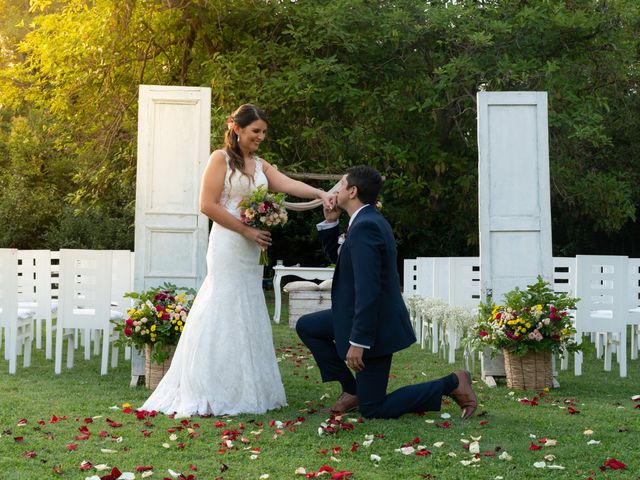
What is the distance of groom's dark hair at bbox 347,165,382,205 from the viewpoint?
4.92 meters

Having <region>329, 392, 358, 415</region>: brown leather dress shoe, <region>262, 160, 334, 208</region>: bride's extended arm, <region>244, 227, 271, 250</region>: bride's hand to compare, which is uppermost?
<region>262, 160, 334, 208</region>: bride's extended arm

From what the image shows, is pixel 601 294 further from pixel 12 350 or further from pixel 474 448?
pixel 12 350

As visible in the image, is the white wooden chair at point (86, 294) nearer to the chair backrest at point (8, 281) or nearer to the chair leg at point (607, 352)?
the chair backrest at point (8, 281)

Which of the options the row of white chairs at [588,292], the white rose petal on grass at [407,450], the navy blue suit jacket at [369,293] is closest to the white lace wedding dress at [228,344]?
the navy blue suit jacket at [369,293]

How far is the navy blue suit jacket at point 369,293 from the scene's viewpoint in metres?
4.69

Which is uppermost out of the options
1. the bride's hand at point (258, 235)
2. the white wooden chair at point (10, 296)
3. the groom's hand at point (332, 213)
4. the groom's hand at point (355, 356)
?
the groom's hand at point (332, 213)

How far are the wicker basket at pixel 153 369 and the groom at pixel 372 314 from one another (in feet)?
5.67

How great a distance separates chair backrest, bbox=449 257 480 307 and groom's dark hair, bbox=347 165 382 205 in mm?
3442

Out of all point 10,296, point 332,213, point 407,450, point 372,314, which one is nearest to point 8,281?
point 10,296

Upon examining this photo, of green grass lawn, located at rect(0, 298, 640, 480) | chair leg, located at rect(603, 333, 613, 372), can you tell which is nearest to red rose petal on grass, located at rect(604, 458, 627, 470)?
green grass lawn, located at rect(0, 298, 640, 480)

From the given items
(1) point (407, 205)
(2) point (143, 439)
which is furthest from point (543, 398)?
(1) point (407, 205)

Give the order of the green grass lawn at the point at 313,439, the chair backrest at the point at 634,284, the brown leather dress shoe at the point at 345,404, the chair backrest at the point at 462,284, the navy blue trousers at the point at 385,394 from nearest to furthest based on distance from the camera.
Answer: the green grass lawn at the point at 313,439 < the navy blue trousers at the point at 385,394 < the brown leather dress shoe at the point at 345,404 < the chair backrest at the point at 462,284 < the chair backrest at the point at 634,284

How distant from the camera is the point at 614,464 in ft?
12.4

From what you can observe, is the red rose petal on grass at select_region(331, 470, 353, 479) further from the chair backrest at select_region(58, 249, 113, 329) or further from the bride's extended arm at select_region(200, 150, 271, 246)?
the chair backrest at select_region(58, 249, 113, 329)
